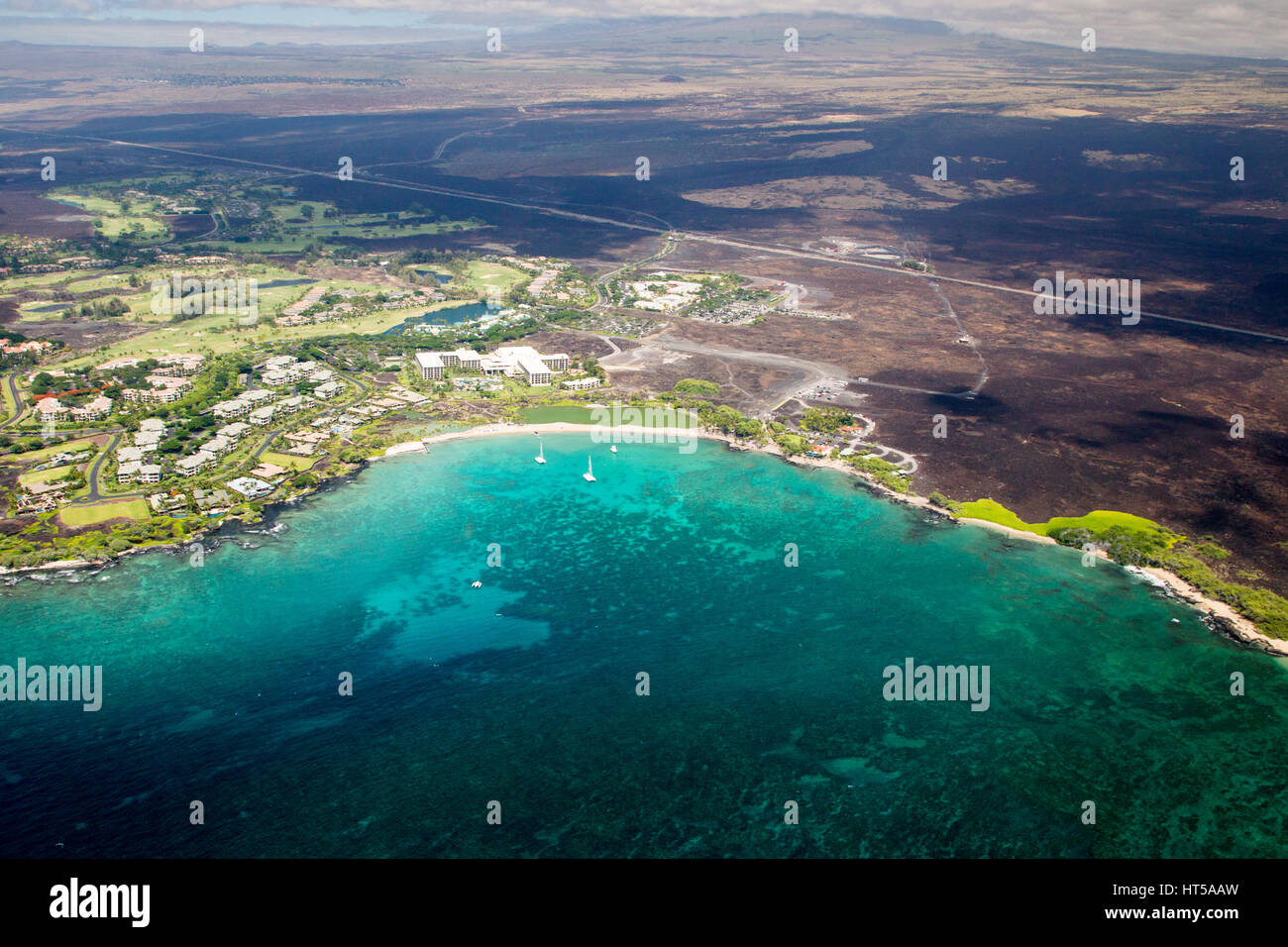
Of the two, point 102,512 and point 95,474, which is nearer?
point 102,512

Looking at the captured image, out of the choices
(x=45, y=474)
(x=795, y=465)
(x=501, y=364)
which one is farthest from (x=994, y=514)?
(x=45, y=474)

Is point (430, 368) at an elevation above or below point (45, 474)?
above

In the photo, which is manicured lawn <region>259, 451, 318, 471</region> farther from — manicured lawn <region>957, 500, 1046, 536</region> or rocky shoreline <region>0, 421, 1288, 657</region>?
manicured lawn <region>957, 500, 1046, 536</region>

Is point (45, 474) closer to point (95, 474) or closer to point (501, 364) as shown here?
point (95, 474)

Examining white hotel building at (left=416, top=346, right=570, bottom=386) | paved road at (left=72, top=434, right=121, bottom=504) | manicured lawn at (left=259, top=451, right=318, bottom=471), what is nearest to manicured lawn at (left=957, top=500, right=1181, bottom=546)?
white hotel building at (left=416, top=346, right=570, bottom=386)

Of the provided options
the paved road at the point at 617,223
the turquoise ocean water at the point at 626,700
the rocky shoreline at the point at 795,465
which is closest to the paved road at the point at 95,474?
the rocky shoreline at the point at 795,465

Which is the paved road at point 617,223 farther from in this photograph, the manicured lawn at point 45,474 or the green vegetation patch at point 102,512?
the manicured lawn at point 45,474
